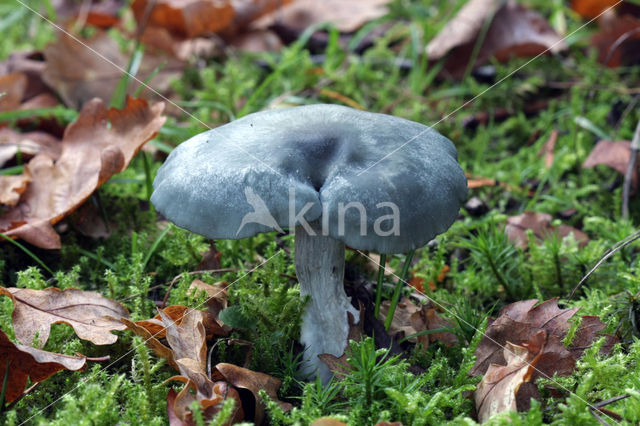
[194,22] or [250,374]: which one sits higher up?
[194,22]

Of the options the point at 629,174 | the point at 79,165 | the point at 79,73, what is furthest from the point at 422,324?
the point at 79,73

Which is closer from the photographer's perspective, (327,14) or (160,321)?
(160,321)

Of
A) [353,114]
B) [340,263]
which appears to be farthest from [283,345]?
[353,114]

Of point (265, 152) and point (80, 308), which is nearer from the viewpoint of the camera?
point (265, 152)

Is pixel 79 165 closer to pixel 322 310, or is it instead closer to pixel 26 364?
pixel 26 364

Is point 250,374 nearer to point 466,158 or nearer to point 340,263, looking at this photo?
point 340,263

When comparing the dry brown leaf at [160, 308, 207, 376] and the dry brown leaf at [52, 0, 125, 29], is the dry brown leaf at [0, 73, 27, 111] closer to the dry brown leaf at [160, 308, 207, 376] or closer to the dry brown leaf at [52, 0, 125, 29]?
the dry brown leaf at [52, 0, 125, 29]

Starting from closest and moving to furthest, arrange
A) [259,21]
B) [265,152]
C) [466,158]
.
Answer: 1. [265,152]
2. [466,158]
3. [259,21]
